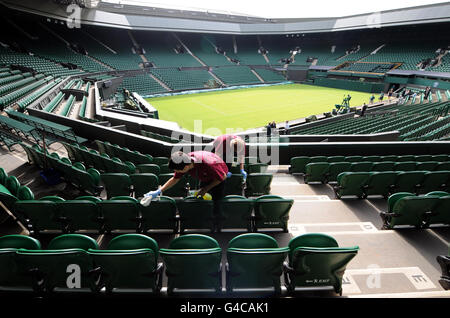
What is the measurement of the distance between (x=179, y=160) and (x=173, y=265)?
138 cm

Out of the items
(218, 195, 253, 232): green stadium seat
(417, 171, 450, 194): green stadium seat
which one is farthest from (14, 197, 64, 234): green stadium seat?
(417, 171, 450, 194): green stadium seat

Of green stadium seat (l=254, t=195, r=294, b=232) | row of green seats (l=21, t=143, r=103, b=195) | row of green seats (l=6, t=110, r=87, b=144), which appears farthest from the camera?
row of green seats (l=6, t=110, r=87, b=144)

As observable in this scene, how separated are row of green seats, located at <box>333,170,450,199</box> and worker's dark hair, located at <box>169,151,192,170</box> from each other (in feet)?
11.4

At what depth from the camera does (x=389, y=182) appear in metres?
5.20

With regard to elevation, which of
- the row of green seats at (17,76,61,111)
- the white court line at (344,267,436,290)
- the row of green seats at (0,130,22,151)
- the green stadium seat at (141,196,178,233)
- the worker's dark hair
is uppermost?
the row of green seats at (17,76,61,111)

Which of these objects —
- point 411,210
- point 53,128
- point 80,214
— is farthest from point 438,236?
point 53,128

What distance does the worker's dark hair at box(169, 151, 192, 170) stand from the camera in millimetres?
3422

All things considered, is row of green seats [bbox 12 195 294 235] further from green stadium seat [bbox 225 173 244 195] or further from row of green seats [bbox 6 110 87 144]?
row of green seats [bbox 6 110 87 144]

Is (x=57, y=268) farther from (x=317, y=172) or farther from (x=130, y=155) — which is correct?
(x=317, y=172)

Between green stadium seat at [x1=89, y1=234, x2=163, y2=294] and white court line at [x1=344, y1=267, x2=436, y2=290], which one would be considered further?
white court line at [x1=344, y1=267, x2=436, y2=290]

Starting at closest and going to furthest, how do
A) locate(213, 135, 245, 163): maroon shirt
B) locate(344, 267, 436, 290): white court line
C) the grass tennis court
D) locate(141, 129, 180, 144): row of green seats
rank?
locate(344, 267, 436, 290): white court line → locate(213, 135, 245, 163): maroon shirt → locate(141, 129, 180, 144): row of green seats → the grass tennis court

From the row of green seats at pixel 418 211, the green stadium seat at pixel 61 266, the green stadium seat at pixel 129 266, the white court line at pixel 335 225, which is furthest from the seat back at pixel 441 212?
the green stadium seat at pixel 61 266
